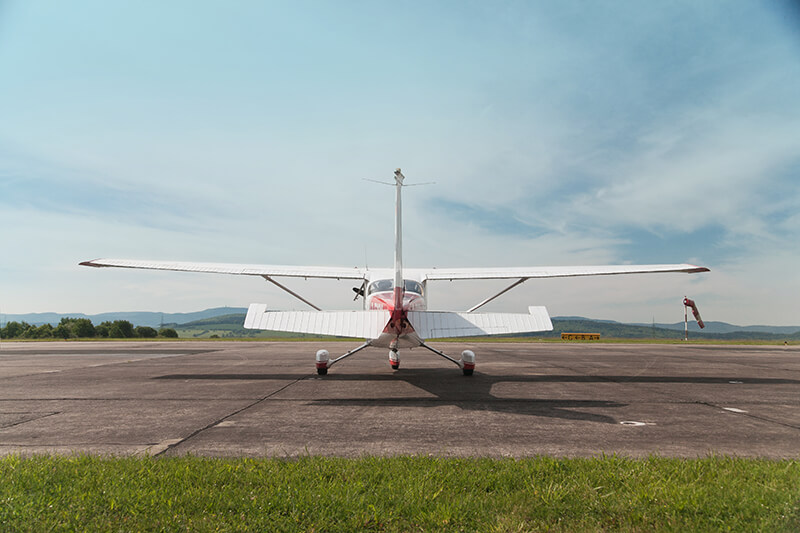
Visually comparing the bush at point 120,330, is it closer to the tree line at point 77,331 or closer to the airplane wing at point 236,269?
the tree line at point 77,331

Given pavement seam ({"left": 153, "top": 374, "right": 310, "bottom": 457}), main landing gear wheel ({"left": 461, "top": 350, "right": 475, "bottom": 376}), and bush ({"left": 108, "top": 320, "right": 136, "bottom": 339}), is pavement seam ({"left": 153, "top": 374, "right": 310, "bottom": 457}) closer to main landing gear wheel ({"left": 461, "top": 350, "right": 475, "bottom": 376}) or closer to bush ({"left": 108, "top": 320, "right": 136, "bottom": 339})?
main landing gear wheel ({"left": 461, "top": 350, "right": 475, "bottom": 376})

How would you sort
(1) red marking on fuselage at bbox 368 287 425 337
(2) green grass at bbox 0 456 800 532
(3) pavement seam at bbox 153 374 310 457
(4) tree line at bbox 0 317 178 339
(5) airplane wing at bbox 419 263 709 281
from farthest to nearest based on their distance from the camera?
(4) tree line at bbox 0 317 178 339 → (5) airplane wing at bbox 419 263 709 281 → (1) red marking on fuselage at bbox 368 287 425 337 → (3) pavement seam at bbox 153 374 310 457 → (2) green grass at bbox 0 456 800 532

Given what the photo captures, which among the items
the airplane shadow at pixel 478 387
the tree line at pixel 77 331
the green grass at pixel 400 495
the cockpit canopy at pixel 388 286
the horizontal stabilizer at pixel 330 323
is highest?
the cockpit canopy at pixel 388 286

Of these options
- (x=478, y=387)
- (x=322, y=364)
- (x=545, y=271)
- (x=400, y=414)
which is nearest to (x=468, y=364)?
(x=478, y=387)

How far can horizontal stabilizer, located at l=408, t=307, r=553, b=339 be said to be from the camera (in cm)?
997

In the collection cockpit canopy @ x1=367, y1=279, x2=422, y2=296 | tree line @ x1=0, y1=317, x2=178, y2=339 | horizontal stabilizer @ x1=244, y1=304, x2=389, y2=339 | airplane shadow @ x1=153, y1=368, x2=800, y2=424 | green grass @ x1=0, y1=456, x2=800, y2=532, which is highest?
cockpit canopy @ x1=367, y1=279, x2=422, y2=296

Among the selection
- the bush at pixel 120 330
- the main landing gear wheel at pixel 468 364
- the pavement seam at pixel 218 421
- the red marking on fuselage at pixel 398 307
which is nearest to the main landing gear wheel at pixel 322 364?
the pavement seam at pixel 218 421

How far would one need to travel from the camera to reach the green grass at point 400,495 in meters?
3.26

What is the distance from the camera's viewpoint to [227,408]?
8.09m

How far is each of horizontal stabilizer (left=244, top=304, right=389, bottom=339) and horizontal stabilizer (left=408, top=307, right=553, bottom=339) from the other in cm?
95

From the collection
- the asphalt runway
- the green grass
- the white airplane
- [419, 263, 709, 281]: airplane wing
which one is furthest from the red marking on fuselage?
the green grass

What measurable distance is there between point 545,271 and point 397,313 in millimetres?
6758

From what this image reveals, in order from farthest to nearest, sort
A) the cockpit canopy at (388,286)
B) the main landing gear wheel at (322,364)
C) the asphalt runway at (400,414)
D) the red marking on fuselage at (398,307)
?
the main landing gear wheel at (322,364), the cockpit canopy at (388,286), the red marking on fuselage at (398,307), the asphalt runway at (400,414)

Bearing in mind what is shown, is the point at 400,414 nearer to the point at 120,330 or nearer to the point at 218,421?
the point at 218,421
